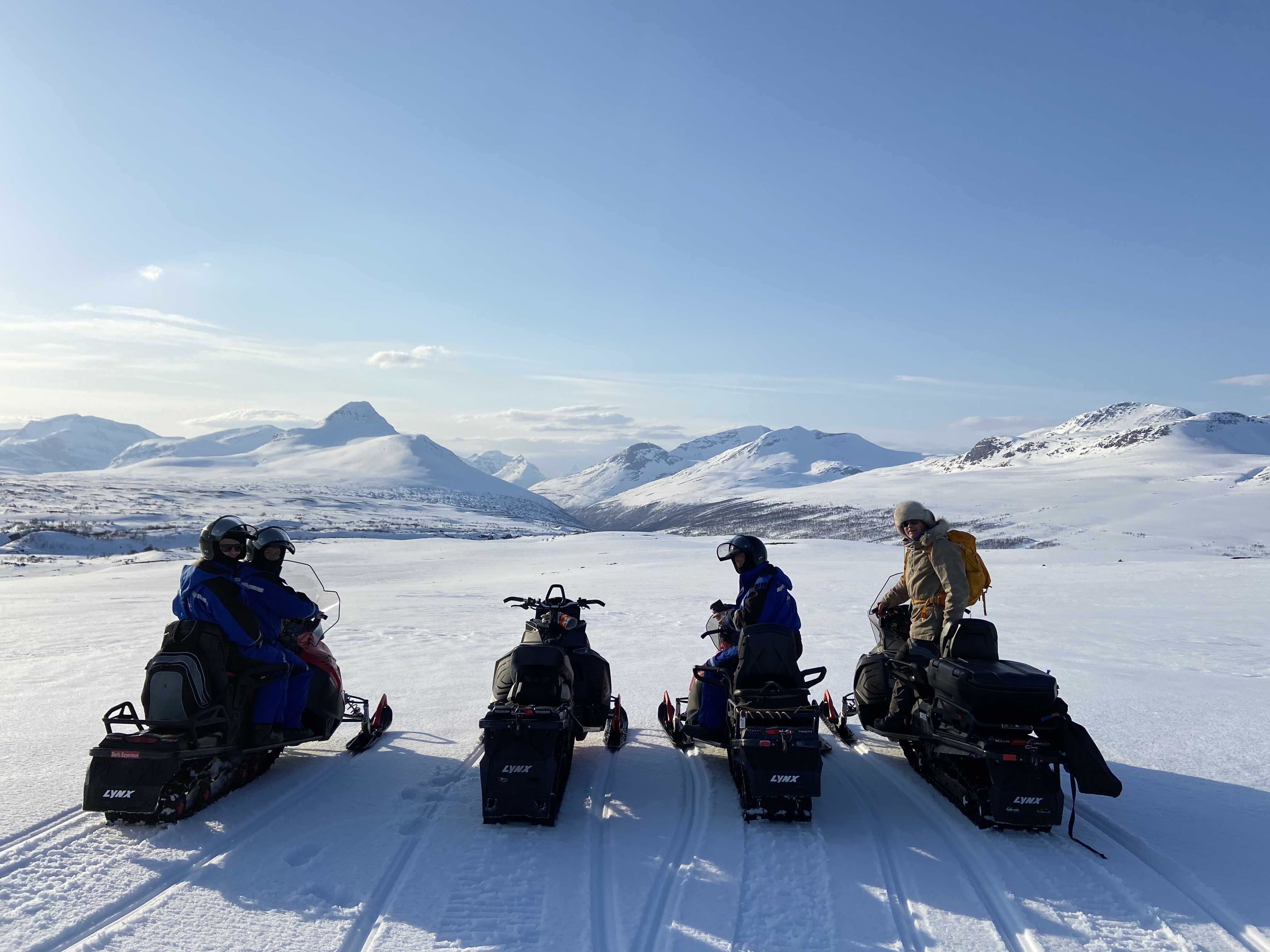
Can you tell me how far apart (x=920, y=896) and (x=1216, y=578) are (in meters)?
20.8

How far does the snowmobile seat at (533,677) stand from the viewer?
202 inches

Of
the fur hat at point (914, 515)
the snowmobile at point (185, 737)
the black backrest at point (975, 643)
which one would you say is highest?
the fur hat at point (914, 515)

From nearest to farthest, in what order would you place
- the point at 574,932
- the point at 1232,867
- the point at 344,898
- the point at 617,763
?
the point at 574,932, the point at 344,898, the point at 1232,867, the point at 617,763

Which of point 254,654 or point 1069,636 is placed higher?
point 254,654

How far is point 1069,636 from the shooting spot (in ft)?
38.4

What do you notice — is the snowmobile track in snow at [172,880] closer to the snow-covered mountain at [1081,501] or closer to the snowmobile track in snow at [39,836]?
the snowmobile track in snow at [39,836]

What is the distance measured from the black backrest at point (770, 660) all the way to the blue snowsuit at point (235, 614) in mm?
3561

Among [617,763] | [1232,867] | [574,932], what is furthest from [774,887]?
[1232,867]

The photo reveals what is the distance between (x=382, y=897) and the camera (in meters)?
3.78

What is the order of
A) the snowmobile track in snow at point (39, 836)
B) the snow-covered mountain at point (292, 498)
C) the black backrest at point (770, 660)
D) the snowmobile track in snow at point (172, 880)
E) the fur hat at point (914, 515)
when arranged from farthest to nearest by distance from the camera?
the snow-covered mountain at point (292, 498), the fur hat at point (914, 515), the black backrest at point (770, 660), the snowmobile track in snow at point (39, 836), the snowmobile track in snow at point (172, 880)

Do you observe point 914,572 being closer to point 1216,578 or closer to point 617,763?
point 617,763

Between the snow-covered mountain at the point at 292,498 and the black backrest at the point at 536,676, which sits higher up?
the black backrest at the point at 536,676

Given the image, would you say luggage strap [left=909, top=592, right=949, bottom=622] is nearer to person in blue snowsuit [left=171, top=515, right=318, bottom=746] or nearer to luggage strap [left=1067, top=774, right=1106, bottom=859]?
luggage strap [left=1067, top=774, right=1106, bottom=859]

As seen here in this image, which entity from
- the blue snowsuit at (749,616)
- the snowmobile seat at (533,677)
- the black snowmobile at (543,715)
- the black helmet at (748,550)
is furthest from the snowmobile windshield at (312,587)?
the black helmet at (748,550)
